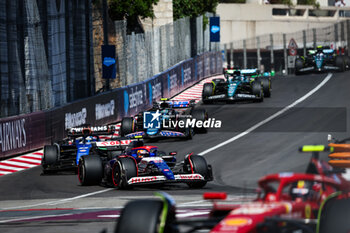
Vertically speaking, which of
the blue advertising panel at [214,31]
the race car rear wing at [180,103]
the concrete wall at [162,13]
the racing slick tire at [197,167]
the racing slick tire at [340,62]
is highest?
the concrete wall at [162,13]

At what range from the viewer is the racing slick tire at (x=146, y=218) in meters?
7.60

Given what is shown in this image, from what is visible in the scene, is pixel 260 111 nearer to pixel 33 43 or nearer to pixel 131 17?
pixel 33 43

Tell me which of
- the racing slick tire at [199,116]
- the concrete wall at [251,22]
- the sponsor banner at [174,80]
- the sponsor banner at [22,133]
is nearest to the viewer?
the sponsor banner at [22,133]

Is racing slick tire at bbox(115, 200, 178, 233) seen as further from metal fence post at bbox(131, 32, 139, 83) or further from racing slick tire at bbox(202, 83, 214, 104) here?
metal fence post at bbox(131, 32, 139, 83)

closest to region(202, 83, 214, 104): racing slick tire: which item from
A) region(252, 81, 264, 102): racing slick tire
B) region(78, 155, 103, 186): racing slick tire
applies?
region(252, 81, 264, 102): racing slick tire

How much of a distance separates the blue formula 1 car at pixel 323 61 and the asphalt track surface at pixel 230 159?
3.55m

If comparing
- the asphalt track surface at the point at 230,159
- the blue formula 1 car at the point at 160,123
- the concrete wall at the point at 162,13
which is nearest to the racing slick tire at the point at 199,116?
the asphalt track surface at the point at 230,159

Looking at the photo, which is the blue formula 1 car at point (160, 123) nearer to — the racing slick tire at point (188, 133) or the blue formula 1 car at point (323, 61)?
the racing slick tire at point (188, 133)

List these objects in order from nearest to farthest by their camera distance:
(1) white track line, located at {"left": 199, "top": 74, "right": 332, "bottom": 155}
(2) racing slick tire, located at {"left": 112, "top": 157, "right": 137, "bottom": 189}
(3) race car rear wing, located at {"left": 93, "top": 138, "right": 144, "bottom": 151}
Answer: (2) racing slick tire, located at {"left": 112, "top": 157, "right": 137, "bottom": 189} → (3) race car rear wing, located at {"left": 93, "top": 138, "right": 144, "bottom": 151} → (1) white track line, located at {"left": 199, "top": 74, "right": 332, "bottom": 155}

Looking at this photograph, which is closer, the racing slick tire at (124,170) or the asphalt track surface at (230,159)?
the asphalt track surface at (230,159)

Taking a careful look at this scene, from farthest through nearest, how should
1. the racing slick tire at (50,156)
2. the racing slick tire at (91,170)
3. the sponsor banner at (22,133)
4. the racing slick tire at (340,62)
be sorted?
the racing slick tire at (340,62), the sponsor banner at (22,133), the racing slick tire at (50,156), the racing slick tire at (91,170)

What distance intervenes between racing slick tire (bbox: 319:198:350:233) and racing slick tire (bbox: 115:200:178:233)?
146 centimetres

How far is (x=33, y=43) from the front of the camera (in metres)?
28.2

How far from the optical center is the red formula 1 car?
7.55 m
